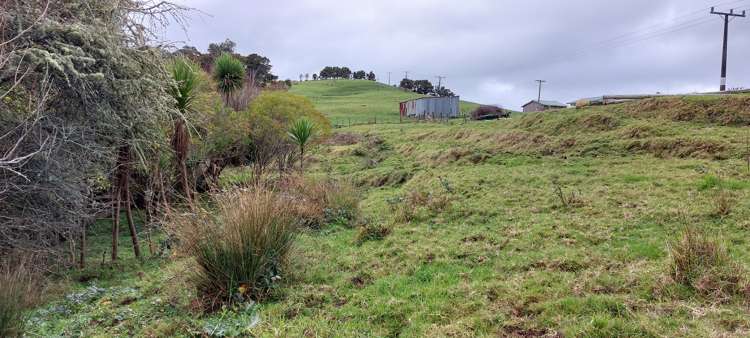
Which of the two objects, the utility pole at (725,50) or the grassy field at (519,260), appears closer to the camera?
the grassy field at (519,260)

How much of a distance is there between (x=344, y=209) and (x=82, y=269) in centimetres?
464

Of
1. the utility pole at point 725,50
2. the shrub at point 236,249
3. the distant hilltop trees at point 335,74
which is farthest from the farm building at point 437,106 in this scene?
the distant hilltop trees at point 335,74

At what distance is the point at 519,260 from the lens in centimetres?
556

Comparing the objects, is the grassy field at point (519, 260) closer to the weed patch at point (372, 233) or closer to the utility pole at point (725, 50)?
the weed patch at point (372, 233)

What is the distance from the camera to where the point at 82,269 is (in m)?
8.12

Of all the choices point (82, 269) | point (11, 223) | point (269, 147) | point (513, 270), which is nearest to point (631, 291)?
point (513, 270)

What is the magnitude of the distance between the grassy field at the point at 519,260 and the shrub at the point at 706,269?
4.0 inches

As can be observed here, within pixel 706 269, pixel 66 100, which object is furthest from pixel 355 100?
pixel 706 269

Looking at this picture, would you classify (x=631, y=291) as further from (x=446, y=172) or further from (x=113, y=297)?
(x=446, y=172)

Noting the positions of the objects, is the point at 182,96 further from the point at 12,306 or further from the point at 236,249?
the point at 12,306

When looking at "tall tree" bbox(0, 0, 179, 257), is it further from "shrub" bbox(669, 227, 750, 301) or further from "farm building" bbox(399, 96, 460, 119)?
"farm building" bbox(399, 96, 460, 119)

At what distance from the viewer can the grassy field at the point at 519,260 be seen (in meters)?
3.94

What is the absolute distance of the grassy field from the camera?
3941mm

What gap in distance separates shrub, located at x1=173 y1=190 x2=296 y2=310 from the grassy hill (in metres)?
34.2
